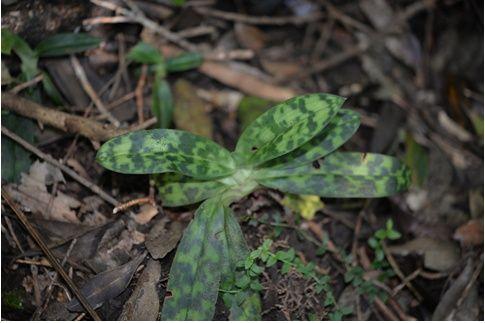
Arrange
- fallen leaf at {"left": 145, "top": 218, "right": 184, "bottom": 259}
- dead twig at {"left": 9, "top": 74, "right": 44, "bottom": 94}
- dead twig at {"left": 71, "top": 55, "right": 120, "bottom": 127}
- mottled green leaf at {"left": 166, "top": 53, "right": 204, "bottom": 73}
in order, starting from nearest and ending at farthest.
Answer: fallen leaf at {"left": 145, "top": 218, "right": 184, "bottom": 259} < dead twig at {"left": 9, "top": 74, "right": 44, "bottom": 94} < dead twig at {"left": 71, "top": 55, "right": 120, "bottom": 127} < mottled green leaf at {"left": 166, "top": 53, "right": 204, "bottom": 73}

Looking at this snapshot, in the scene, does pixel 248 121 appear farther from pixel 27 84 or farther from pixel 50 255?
pixel 50 255

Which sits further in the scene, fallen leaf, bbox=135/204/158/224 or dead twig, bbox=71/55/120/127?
dead twig, bbox=71/55/120/127

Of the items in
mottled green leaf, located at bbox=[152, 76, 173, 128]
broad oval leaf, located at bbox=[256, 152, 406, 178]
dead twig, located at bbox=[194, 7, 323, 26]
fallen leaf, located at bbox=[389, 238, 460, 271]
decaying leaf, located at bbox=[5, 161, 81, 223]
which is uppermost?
dead twig, located at bbox=[194, 7, 323, 26]

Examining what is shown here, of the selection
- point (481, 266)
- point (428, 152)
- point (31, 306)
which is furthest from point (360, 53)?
point (31, 306)

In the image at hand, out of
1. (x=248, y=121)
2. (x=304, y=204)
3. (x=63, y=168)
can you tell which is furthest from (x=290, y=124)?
(x=63, y=168)

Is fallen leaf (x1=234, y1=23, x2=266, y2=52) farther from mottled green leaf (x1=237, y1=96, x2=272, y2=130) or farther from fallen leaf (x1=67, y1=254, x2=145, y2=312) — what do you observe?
fallen leaf (x1=67, y1=254, x2=145, y2=312)

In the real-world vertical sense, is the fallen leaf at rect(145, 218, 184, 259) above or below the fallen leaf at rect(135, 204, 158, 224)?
below

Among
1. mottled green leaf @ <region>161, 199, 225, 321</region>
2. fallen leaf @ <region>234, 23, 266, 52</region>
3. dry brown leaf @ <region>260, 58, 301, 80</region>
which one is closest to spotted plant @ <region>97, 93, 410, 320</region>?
mottled green leaf @ <region>161, 199, 225, 321</region>
